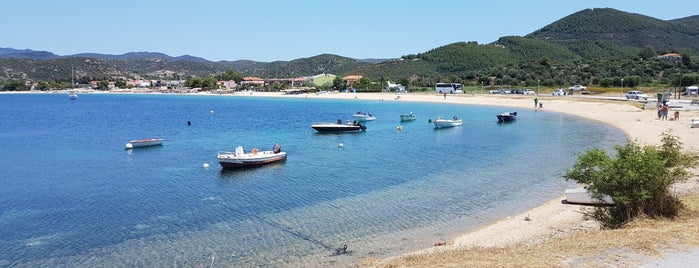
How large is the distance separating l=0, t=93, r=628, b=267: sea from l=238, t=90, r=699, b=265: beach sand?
938mm

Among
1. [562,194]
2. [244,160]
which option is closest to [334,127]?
[244,160]

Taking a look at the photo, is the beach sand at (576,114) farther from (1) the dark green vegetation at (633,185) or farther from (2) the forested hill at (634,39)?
(2) the forested hill at (634,39)

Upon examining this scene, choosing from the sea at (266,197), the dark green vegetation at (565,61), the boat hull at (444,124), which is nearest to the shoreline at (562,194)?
the sea at (266,197)

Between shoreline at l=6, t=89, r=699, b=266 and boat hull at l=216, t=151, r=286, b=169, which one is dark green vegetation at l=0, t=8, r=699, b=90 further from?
boat hull at l=216, t=151, r=286, b=169

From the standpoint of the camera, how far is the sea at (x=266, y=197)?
15.0m

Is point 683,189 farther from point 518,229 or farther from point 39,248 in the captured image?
point 39,248

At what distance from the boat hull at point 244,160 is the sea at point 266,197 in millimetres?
445

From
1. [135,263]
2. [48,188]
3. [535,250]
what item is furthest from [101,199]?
[535,250]

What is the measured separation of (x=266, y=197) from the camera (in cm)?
2172

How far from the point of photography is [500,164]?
29297 millimetres

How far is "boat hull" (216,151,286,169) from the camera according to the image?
2822 cm

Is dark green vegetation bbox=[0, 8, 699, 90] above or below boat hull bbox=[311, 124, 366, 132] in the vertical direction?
above

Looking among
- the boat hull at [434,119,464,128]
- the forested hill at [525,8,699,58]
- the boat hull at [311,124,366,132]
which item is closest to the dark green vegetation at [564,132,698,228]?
the boat hull at [311,124,366,132]

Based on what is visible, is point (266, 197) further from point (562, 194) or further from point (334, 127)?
point (334, 127)
